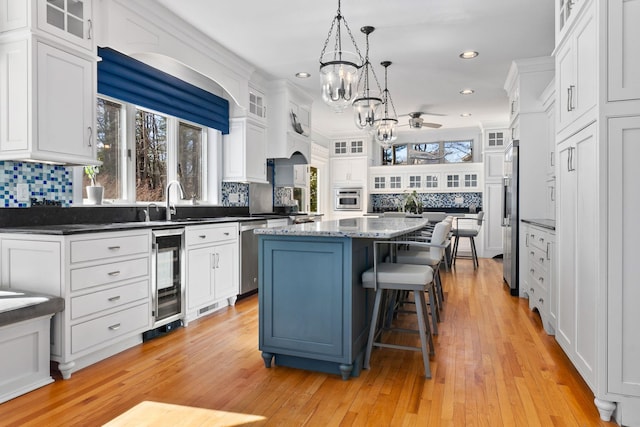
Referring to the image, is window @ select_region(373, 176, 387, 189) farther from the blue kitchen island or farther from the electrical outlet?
the electrical outlet

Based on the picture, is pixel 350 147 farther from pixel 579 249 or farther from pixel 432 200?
pixel 579 249

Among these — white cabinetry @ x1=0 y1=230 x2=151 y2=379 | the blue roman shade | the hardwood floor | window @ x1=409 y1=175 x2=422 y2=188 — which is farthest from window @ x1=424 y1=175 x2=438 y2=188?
white cabinetry @ x1=0 y1=230 x2=151 y2=379

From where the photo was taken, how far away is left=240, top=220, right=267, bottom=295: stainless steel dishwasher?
4.41 meters

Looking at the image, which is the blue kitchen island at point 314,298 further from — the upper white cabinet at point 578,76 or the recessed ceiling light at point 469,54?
the recessed ceiling light at point 469,54

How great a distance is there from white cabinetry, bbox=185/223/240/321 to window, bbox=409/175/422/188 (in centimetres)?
551

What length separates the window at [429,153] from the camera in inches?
348

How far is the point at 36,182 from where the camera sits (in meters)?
2.86

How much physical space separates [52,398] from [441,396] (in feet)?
6.76

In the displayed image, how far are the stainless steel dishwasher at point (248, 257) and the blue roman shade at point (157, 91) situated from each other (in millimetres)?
1210

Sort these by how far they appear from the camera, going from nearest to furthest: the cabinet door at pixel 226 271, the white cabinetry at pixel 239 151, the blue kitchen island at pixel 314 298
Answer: the blue kitchen island at pixel 314 298 → the cabinet door at pixel 226 271 → the white cabinetry at pixel 239 151

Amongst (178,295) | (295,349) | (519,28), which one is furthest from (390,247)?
(519,28)

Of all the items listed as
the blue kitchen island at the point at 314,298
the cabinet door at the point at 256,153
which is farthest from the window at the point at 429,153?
the blue kitchen island at the point at 314,298

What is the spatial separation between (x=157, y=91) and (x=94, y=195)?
1.17 metres

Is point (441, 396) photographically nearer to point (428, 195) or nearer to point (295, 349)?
point (295, 349)
